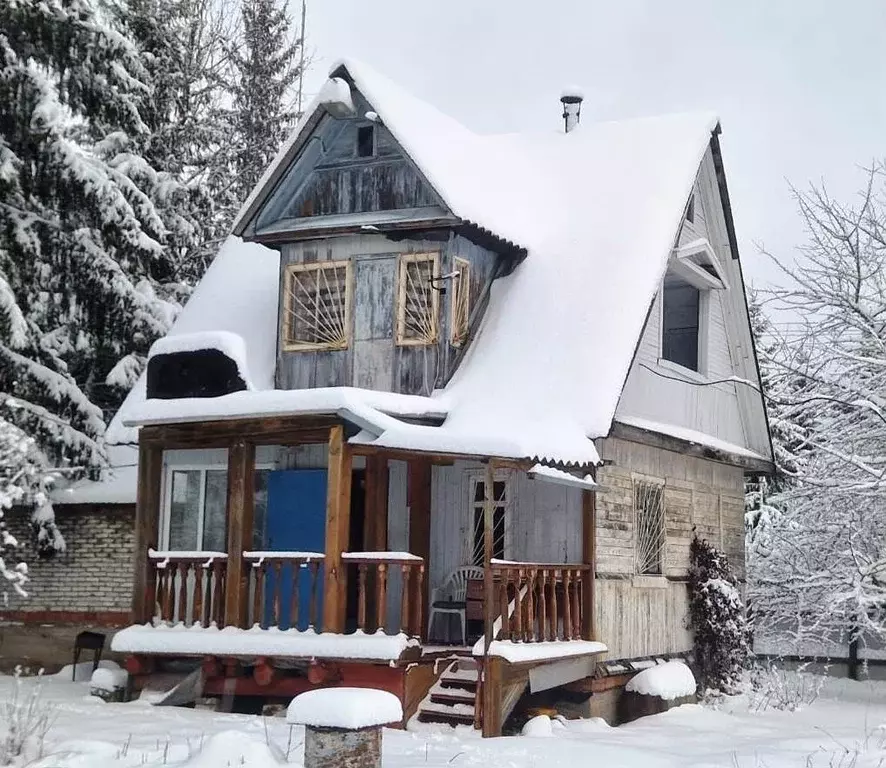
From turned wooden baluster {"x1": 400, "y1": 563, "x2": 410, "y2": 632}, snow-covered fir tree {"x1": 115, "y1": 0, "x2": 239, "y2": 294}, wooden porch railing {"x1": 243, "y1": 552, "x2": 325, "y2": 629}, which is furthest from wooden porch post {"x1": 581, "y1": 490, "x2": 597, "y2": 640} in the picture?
snow-covered fir tree {"x1": 115, "y1": 0, "x2": 239, "y2": 294}

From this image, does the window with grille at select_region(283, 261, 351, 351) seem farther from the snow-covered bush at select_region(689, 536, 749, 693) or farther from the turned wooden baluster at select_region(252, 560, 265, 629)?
the snow-covered bush at select_region(689, 536, 749, 693)

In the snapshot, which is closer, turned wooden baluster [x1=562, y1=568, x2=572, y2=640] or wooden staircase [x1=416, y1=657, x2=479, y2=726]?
wooden staircase [x1=416, y1=657, x2=479, y2=726]

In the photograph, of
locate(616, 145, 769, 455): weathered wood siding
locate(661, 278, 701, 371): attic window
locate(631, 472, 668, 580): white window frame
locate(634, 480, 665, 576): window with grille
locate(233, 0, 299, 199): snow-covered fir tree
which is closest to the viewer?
locate(631, 472, 668, 580): white window frame

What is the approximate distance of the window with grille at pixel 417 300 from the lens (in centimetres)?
1546

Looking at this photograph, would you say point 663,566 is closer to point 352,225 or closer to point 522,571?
point 522,571

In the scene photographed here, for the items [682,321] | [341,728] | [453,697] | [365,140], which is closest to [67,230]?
[365,140]

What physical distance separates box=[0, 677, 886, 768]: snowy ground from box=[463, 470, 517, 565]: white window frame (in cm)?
236

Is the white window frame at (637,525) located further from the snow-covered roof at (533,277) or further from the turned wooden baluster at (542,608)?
the turned wooden baluster at (542,608)

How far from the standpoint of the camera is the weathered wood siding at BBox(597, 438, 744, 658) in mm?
15578

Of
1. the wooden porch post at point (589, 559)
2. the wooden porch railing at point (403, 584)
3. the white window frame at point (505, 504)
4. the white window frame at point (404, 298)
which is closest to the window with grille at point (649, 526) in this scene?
the wooden porch post at point (589, 559)

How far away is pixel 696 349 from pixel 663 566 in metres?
3.56

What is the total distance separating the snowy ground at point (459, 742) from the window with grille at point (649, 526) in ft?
6.77

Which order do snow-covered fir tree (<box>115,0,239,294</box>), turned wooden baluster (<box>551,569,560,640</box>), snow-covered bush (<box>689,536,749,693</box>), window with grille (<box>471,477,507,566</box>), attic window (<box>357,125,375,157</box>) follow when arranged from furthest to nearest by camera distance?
snow-covered fir tree (<box>115,0,239,294</box>)
snow-covered bush (<box>689,536,749,693</box>)
attic window (<box>357,125,375,157</box>)
window with grille (<box>471,477,507,566</box>)
turned wooden baluster (<box>551,569,560,640</box>)

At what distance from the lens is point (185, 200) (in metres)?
24.9
